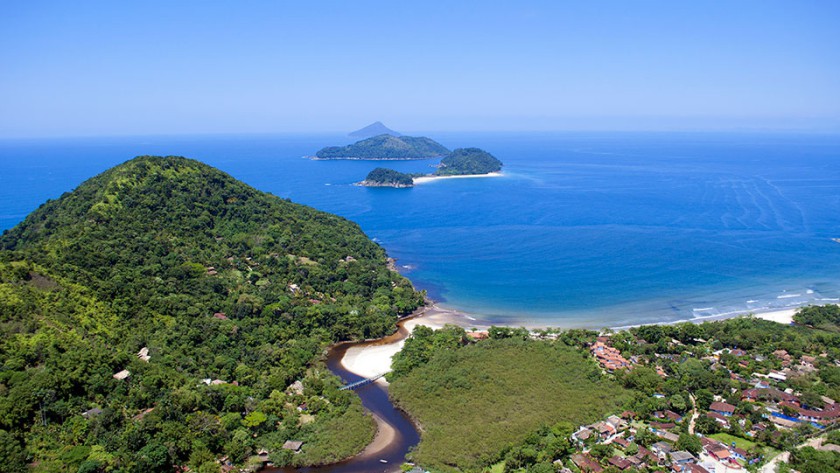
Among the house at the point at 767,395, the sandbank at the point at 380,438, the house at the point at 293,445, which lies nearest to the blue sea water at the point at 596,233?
the house at the point at 767,395

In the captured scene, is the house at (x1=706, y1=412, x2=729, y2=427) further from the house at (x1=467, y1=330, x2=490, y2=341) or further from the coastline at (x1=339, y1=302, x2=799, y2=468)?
the coastline at (x1=339, y1=302, x2=799, y2=468)

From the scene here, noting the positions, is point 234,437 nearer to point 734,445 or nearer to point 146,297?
point 146,297

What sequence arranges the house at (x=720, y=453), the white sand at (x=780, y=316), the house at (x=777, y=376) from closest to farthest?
the house at (x=720, y=453), the house at (x=777, y=376), the white sand at (x=780, y=316)

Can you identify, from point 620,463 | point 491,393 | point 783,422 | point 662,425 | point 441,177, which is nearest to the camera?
point 620,463

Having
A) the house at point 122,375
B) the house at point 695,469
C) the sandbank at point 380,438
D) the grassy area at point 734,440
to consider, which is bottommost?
the sandbank at point 380,438

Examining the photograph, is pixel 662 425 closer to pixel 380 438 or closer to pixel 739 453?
pixel 739 453

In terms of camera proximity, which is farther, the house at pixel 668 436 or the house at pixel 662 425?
the house at pixel 662 425

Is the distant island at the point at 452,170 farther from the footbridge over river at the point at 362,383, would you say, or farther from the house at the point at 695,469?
the house at the point at 695,469

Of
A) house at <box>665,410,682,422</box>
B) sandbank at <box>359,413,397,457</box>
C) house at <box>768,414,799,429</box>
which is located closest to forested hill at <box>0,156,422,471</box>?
sandbank at <box>359,413,397,457</box>

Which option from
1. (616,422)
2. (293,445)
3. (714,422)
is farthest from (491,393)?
(714,422)
